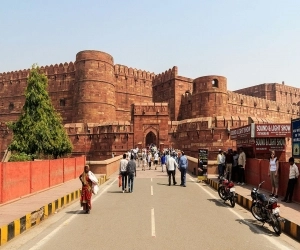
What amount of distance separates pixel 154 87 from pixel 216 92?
42.4ft

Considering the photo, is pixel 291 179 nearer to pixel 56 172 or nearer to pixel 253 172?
pixel 253 172

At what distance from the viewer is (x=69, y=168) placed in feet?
52.4

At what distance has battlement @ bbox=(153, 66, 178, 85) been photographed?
155 feet

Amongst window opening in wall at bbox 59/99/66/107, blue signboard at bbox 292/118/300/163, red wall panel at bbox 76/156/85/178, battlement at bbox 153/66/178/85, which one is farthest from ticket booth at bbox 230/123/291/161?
window opening in wall at bbox 59/99/66/107

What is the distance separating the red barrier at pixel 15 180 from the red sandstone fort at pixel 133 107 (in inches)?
808

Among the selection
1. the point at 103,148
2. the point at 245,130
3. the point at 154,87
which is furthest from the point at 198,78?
the point at 245,130

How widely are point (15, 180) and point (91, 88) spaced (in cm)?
3296

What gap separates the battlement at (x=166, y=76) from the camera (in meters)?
47.2

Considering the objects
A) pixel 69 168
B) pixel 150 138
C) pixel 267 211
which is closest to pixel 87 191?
pixel 267 211

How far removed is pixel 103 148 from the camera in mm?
36500

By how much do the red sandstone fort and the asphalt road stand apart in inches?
791

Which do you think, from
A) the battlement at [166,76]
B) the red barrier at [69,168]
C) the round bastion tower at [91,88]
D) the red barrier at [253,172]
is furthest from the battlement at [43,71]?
the red barrier at [253,172]

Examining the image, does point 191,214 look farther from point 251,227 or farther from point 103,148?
point 103,148

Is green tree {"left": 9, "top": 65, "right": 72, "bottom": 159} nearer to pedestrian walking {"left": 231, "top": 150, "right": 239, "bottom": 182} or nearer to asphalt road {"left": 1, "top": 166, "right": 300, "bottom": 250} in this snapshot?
pedestrian walking {"left": 231, "top": 150, "right": 239, "bottom": 182}
